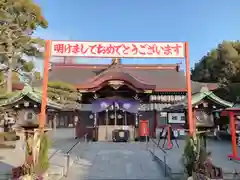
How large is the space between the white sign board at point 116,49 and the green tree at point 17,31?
9458 millimetres

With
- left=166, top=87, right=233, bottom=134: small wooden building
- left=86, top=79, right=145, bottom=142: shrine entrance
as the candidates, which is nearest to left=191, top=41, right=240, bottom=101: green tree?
left=86, top=79, right=145, bottom=142: shrine entrance

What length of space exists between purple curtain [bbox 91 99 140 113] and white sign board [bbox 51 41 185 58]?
962 centimetres

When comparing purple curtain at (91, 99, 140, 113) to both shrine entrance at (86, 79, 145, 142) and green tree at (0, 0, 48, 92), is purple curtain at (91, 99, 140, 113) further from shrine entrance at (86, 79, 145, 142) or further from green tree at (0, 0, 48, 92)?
green tree at (0, 0, 48, 92)

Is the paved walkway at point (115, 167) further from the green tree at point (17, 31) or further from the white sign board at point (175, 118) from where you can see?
the green tree at point (17, 31)

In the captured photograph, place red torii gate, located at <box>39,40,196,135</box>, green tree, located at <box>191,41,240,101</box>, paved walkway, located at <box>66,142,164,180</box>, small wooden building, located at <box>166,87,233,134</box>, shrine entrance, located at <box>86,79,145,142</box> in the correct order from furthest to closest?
green tree, located at <box>191,41,240,101</box> → shrine entrance, located at <box>86,79,145,142</box> → small wooden building, located at <box>166,87,233,134</box> → paved walkway, located at <box>66,142,164,180</box> → red torii gate, located at <box>39,40,196,135</box>

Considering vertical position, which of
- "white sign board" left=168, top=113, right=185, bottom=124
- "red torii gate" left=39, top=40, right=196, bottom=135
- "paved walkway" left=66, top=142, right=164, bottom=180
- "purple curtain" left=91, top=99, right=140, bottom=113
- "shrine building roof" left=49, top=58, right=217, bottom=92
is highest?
"shrine building roof" left=49, top=58, right=217, bottom=92

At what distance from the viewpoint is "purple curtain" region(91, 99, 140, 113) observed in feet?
53.3

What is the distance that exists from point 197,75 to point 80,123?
58.3ft

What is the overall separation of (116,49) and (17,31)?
11.3 m

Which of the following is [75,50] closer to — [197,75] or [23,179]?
[23,179]

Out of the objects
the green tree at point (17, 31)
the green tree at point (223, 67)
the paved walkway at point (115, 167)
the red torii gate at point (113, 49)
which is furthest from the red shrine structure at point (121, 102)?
the red torii gate at point (113, 49)

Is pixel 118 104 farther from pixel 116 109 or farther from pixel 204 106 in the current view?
pixel 204 106

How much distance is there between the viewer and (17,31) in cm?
1530

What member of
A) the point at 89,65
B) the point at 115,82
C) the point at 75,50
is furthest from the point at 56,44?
the point at 89,65
